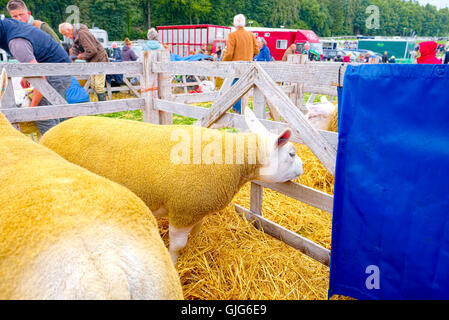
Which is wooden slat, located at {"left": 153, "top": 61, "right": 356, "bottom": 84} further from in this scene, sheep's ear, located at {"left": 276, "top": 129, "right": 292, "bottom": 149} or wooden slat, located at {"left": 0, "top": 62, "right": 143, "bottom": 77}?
wooden slat, located at {"left": 0, "top": 62, "right": 143, "bottom": 77}

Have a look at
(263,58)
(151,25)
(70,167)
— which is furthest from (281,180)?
(151,25)

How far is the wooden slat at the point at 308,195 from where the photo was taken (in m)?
2.27

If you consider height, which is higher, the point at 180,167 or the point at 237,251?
the point at 180,167

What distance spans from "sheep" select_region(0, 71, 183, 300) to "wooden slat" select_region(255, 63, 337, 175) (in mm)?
1375

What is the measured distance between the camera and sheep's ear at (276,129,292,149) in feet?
7.23

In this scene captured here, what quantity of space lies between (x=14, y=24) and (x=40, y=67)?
66 centimetres

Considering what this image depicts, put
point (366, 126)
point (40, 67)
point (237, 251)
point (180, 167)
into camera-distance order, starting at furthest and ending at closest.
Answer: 1. point (40, 67)
2. point (237, 251)
3. point (180, 167)
4. point (366, 126)

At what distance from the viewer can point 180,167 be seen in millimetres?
2148

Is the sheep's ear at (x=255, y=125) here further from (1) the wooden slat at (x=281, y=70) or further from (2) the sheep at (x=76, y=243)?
(2) the sheep at (x=76, y=243)

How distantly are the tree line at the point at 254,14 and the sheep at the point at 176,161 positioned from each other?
11.9 meters

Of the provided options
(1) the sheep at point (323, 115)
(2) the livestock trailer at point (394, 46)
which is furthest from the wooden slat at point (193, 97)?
(2) the livestock trailer at point (394, 46)

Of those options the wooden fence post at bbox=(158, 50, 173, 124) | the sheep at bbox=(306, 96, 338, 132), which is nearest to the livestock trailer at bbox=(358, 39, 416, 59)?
the sheep at bbox=(306, 96, 338, 132)
